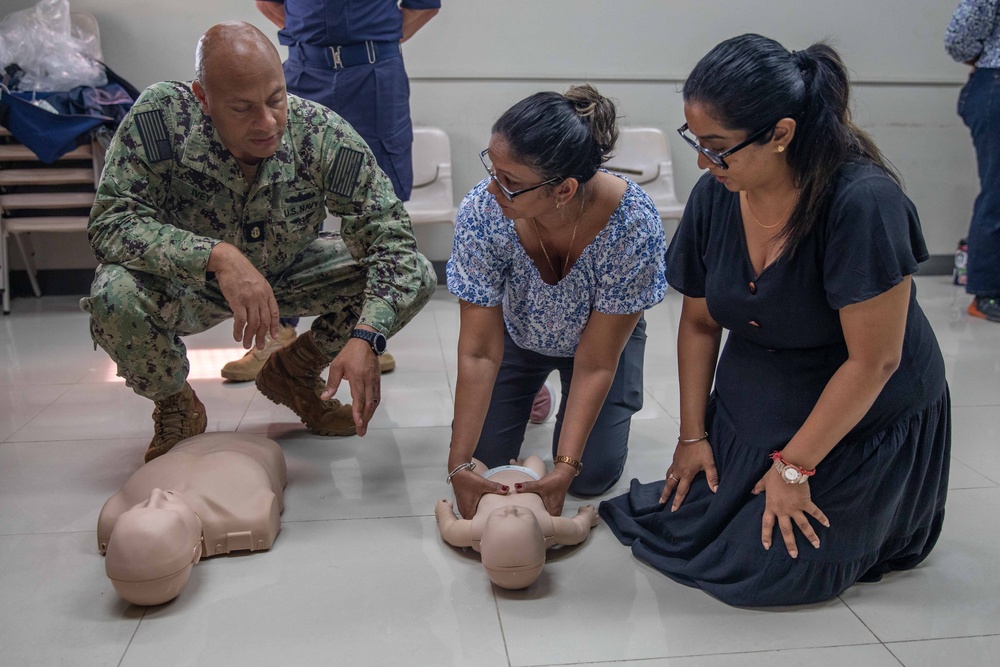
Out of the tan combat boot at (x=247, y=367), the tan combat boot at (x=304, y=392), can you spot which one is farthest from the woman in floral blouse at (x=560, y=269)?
the tan combat boot at (x=247, y=367)

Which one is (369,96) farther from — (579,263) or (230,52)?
(579,263)

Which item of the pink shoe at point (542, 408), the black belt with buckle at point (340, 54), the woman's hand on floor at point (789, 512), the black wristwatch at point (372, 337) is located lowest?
the pink shoe at point (542, 408)

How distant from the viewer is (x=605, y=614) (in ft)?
5.33

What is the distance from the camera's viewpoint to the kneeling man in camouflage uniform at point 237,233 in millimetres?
1907

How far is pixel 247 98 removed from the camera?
6.21 ft

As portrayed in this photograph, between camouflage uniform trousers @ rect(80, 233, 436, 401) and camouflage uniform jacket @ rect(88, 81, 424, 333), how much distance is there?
43 millimetres

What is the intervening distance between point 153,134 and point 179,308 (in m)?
0.41

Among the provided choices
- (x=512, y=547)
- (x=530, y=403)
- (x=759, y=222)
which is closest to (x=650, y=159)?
(x=530, y=403)

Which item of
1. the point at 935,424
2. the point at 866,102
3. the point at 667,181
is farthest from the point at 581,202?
the point at 866,102

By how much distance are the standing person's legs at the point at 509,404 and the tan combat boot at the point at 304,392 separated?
45 cm

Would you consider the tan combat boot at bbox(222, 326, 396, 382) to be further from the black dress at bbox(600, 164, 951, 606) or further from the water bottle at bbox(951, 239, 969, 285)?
the water bottle at bbox(951, 239, 969, 285)

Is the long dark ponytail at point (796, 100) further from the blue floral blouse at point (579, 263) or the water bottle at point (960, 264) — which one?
the water bottle at point (960, 264)

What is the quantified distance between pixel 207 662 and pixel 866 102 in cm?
433

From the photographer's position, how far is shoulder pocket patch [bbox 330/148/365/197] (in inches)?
84.7
